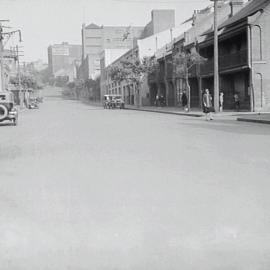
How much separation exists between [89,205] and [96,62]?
5196 inches

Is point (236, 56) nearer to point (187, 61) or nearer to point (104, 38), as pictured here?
point (187, 61)

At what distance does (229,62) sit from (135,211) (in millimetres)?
32618

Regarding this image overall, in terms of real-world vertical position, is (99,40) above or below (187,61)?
above

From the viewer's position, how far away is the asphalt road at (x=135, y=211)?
163 inches

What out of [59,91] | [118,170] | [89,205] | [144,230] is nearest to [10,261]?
[144,230]

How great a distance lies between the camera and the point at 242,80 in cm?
3762

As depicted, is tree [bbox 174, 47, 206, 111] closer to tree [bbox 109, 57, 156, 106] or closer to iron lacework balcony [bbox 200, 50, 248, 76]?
iron lacework balcony [bbox 200, 50, 248, 76]

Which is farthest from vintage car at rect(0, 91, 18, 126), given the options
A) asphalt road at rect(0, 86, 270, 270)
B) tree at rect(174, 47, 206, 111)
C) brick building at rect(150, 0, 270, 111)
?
brick building at rect(150, 0, 270, 111)

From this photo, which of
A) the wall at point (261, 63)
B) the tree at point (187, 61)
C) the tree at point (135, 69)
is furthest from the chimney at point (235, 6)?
the wall at point (261, 63)

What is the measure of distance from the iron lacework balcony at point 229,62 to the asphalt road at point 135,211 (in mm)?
24600

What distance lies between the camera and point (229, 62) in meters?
36.8

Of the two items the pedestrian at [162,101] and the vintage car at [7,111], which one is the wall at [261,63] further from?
the pedestrian at [162,101]

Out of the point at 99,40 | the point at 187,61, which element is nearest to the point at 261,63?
the point at 187,61

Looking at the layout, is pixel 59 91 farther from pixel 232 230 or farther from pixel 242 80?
pixel 232 230
